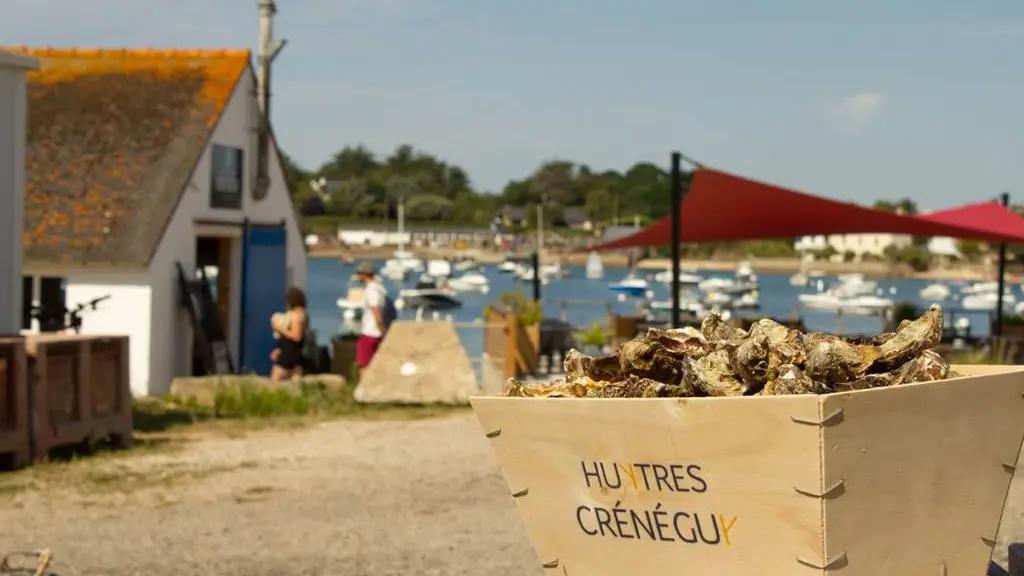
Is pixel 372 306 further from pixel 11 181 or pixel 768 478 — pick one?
pixel 768 478

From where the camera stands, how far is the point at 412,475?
43.7ft

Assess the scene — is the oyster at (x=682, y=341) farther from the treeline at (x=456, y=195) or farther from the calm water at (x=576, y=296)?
the treeline at (x=456, y=195)

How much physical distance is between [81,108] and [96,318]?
3.16 m

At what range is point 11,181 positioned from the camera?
15.7 meters

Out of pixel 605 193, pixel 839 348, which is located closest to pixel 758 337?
pixel 839 348

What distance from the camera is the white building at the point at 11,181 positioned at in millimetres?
15633

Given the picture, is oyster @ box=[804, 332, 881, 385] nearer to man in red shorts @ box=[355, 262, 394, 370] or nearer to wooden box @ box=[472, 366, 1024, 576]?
wooden box @ box=[472, 366, 1024, 576]

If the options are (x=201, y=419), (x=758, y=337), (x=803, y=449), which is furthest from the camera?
(x=201, y=419)

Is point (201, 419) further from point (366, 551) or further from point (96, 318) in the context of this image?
point (366, 551)

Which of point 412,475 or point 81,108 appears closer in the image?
point 412,475

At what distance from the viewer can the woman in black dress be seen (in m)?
19.7

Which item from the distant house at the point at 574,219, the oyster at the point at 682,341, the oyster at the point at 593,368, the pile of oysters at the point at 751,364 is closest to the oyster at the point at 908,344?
the pile of oysters at the point at 751,364

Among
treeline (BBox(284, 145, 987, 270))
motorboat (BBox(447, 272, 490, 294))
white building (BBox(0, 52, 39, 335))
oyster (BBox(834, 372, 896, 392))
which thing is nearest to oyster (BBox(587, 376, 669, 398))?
oyster (BBox(834, 372, 896, 392))

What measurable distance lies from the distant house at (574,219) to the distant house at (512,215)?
5.68 m
